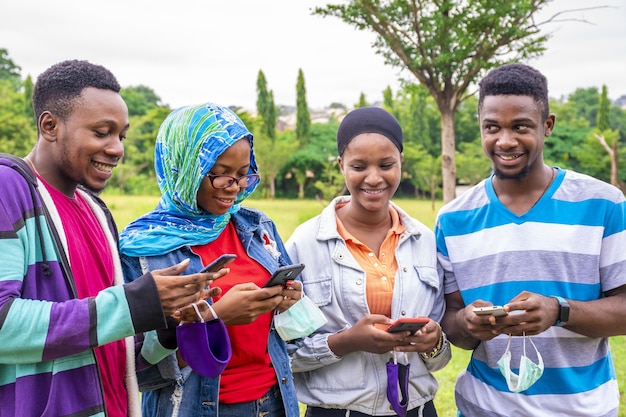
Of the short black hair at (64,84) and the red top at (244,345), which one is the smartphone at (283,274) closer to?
the red top at (244,345)

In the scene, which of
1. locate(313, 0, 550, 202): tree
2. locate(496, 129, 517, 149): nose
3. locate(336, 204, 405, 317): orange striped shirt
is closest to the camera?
locate(496, 129, 517, 149): nose

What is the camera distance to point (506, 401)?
7.78 feet

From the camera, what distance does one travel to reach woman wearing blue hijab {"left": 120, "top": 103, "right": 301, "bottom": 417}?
2.09m

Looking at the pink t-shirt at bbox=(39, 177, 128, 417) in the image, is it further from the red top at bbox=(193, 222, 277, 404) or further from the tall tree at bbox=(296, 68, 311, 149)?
the tall tree at bbox=(296, 68, 311, 149)

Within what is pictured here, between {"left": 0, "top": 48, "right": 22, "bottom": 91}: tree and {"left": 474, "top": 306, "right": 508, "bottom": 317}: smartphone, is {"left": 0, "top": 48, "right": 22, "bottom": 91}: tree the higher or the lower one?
the higher one

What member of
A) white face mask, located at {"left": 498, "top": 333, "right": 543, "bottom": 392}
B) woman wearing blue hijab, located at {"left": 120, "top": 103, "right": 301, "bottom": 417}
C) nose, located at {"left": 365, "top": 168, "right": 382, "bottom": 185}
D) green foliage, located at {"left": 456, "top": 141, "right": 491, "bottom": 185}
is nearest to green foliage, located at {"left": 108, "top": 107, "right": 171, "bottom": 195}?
green foliage, located at {"left": 456, "top": 141, "right": 491, "bottom": 185}

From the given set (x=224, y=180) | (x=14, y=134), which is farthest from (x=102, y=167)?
(x=14, y=134)

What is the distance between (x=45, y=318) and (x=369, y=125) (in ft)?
5.16

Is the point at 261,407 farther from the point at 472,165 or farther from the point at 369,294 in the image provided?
the point at 472,165

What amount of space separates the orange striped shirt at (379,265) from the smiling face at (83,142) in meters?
1.13

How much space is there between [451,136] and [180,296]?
425 inches

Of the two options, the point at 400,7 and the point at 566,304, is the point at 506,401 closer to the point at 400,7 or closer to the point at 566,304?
the point at 566,304

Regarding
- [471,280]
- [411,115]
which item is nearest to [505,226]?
[471,280]

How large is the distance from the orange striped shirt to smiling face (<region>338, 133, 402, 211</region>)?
0.48 ft
